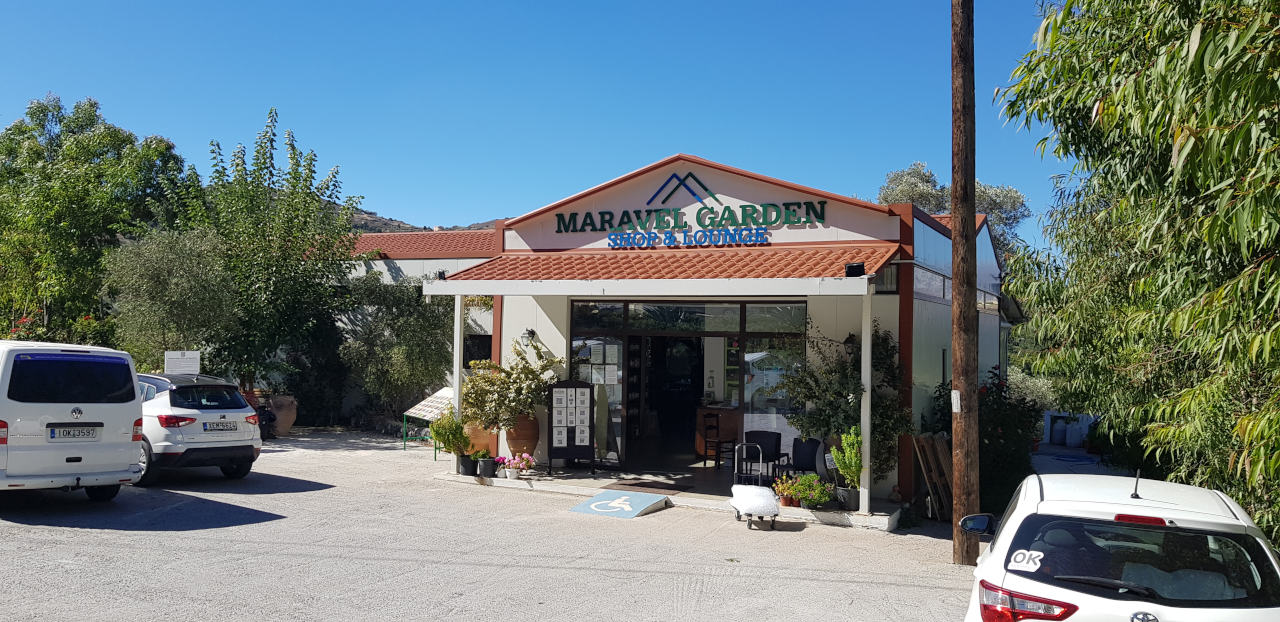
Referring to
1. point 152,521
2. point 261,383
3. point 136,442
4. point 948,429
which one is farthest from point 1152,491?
point 261,383

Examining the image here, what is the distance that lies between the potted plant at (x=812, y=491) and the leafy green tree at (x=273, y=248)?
11879 millimetres

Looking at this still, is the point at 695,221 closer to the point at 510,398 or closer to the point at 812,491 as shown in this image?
the point at 510,398

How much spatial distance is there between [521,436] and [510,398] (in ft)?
2.25

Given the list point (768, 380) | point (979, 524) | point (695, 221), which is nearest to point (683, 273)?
point (695, 221)

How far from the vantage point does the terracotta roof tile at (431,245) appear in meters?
20.4

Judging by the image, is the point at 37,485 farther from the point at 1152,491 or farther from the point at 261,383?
the point at 261,383

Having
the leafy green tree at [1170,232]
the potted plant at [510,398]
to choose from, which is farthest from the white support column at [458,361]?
the leafy green tree at [1170,232]

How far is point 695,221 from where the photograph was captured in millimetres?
12938

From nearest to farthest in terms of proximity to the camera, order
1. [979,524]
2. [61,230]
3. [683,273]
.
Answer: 1. [979,524]
2. [683,273]
3. [61,230]

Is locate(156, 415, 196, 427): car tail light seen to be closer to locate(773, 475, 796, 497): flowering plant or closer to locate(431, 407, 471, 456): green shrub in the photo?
locate(431, 407, 471, 456): green shrub

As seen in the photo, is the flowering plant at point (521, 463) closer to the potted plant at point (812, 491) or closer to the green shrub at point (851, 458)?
the potted plant at point (812, 491)

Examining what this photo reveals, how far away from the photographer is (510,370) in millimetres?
13352

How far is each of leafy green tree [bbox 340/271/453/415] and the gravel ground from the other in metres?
6.64

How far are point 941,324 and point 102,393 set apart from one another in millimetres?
11193
